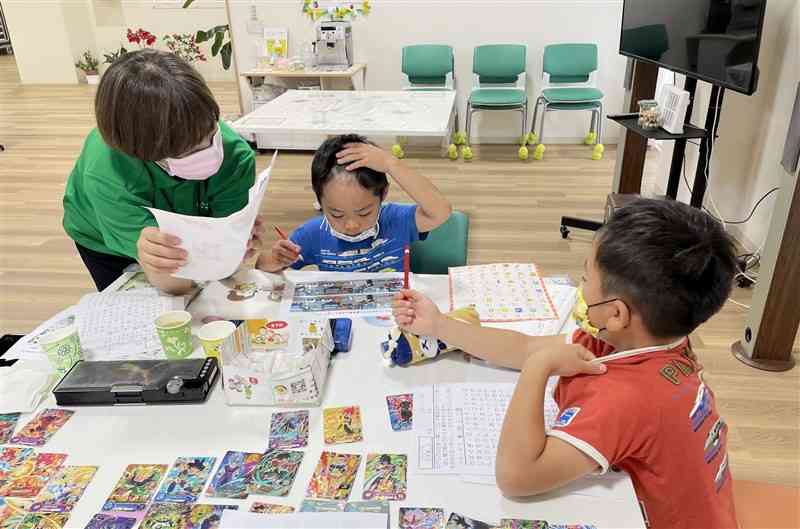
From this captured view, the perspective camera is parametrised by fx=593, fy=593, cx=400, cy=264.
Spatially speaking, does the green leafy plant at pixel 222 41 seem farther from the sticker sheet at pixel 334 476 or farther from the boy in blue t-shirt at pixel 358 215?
the sticker sheet at pixel 334 476

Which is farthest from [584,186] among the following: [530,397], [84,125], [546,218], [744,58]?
[84,125]

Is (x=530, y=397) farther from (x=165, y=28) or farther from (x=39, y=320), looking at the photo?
(x=165, y=28)

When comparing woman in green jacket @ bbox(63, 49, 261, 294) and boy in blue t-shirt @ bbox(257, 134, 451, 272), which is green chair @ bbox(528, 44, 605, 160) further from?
Answer: woman in green jacket @ bbox(63, 49, 261, 294)

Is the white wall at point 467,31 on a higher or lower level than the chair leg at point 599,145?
higher

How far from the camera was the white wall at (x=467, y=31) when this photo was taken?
5.03 meters

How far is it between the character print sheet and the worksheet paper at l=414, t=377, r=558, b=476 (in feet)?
1.09

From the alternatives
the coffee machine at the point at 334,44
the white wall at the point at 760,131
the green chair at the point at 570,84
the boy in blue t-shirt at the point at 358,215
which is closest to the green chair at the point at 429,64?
the coffee machine at the point at 334,44

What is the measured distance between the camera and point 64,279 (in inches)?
129

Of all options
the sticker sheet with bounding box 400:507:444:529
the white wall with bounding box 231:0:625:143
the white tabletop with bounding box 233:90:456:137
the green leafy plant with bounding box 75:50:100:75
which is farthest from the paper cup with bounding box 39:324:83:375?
the green leafy plant with bounding box 75:50:100:75

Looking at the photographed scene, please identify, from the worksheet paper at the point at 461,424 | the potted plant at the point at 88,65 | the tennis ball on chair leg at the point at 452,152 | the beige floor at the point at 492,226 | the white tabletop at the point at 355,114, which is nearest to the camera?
the worksheet paper at the point at 461,424

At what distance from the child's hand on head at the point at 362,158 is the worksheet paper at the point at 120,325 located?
1.85 ft

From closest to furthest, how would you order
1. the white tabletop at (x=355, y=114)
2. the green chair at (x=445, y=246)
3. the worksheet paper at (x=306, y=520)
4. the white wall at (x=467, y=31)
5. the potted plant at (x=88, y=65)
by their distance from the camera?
the worksheet paper at (x=306, y=520)
the green chair at (x=445, y=246)
the white tabletop at (x=355, y=114)
the white wall at (x=467, y=31)
the potted plant at (x=88, y=65)

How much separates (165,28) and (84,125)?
111 inches

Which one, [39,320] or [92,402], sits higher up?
[92,402]
